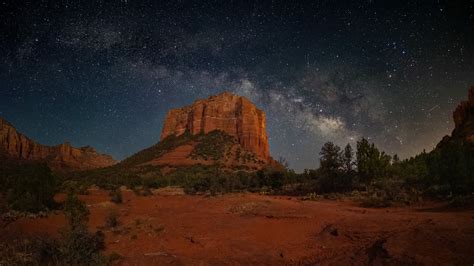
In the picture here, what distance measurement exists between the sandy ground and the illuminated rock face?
262ft

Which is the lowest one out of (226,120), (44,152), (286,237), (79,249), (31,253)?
(286,237)

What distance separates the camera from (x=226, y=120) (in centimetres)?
10500

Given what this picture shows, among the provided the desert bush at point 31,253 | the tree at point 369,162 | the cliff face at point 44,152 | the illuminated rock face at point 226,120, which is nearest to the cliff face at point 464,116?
the tree at point 369,162

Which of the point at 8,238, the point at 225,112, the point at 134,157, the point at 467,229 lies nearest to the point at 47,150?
the point at 134,157

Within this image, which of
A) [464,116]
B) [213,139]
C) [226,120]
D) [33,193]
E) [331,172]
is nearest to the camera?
[33,193]

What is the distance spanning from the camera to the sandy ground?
7574mm

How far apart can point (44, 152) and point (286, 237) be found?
138m

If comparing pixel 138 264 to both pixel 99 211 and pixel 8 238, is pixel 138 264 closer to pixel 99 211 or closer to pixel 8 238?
pixel 8 238

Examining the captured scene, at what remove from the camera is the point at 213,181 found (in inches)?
1588

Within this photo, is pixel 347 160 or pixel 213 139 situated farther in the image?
pixel 213 139

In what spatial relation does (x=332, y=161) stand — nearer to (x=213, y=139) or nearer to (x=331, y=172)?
(x=331, y=172)

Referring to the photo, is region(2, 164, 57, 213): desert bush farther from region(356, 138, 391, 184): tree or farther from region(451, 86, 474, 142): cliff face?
region(451, 86, 474, 142): cliff face

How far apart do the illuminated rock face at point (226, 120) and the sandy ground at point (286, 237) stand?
79782mm

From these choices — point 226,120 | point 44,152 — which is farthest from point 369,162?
point 44,152
